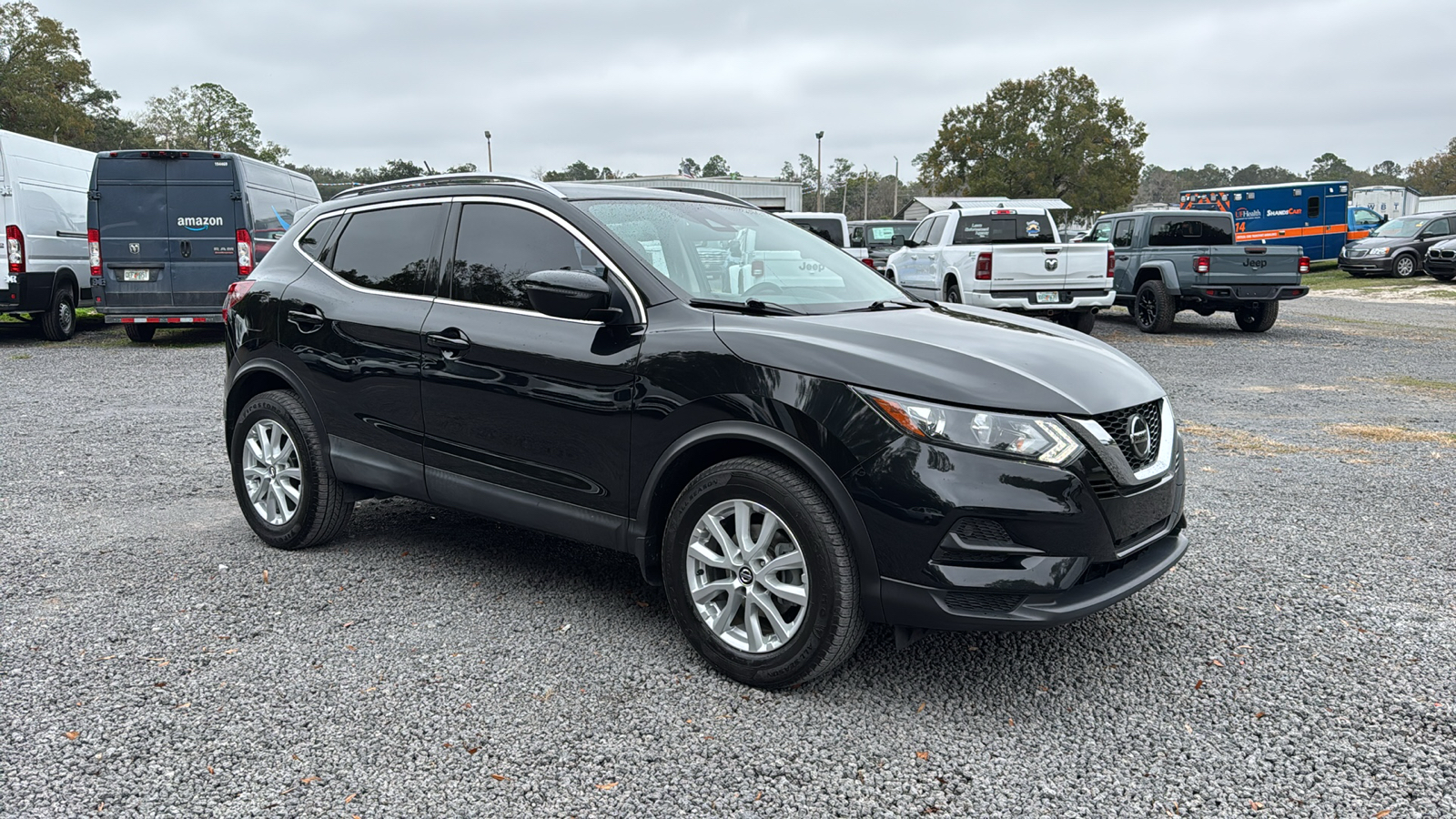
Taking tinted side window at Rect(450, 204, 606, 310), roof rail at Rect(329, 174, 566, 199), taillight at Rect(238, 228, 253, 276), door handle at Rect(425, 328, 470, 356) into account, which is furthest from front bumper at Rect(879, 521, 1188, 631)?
taillight at Rect(238, 228, 253, 276)

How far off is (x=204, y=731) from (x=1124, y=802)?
272cm

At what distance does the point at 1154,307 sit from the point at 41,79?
48.0 meters

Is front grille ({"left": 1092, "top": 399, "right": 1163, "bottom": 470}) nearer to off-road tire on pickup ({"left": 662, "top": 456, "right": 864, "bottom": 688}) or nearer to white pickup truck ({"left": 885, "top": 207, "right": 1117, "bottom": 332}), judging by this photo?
off-road tire on pickup ({"left": 662, "top": 456, "right": 864, "bottom": 688})

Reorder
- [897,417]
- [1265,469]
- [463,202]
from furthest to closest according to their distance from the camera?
[1265,469], [463,202], [897,417]

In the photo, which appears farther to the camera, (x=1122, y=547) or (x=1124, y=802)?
(x=1122, y=547)

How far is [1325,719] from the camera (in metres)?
3.12

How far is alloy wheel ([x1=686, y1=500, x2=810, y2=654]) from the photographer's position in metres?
3.21

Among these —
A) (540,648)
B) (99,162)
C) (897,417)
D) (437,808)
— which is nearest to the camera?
(437,808)

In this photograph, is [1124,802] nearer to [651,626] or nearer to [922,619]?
[922,619]

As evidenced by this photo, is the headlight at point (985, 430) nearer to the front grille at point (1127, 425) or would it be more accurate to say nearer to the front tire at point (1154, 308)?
the front grille at point (1127, 425)

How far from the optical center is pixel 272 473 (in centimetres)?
483

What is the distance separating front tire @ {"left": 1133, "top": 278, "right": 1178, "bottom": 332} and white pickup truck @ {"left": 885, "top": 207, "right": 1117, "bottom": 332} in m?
1.46

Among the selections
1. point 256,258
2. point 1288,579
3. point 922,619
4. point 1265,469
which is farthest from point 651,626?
point 256,258

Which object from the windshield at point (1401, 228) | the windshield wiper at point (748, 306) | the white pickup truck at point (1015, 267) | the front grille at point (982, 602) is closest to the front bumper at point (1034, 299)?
the white pickup truck at point (1015, 267)
